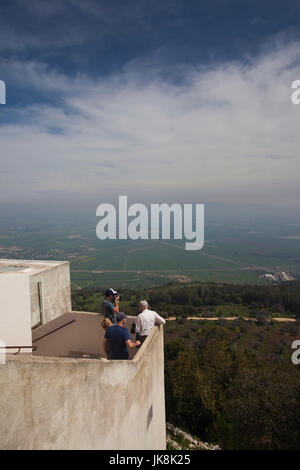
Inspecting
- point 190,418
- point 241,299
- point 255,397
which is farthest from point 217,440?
Result: point 241,299

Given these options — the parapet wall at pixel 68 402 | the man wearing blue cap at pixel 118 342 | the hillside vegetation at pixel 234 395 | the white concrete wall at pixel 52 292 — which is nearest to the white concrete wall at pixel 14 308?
the parapet wall at pixel 68 402

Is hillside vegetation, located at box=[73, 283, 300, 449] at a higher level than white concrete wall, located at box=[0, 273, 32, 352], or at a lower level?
lower

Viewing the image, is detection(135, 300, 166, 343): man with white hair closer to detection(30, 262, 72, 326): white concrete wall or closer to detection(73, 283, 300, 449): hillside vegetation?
detection(30, 262, 72, 326): white concrete wall

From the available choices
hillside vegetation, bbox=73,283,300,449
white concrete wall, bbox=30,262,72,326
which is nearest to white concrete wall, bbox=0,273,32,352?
white concrete wall, bbox=30,262,72,326

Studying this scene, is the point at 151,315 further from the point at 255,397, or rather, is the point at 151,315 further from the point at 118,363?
the point at 255,397

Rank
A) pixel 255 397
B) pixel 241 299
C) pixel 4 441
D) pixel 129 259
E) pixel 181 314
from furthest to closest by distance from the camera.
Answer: pixel 129 259 < pixel 241 299 < pixel 181 314 < pixel 255 397 < pixel 4 441

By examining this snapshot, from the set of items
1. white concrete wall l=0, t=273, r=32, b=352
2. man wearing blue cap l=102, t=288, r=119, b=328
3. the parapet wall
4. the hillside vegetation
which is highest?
white concrete wall l=0, t=273, r=32, b=352
